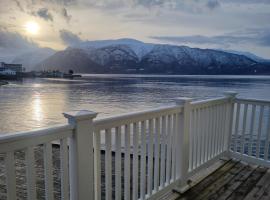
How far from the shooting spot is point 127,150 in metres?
1.83

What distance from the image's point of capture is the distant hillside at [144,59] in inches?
1802

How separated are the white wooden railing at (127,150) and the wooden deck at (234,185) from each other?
162mm

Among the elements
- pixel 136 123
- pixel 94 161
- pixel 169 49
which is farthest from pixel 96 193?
pixel 169 49

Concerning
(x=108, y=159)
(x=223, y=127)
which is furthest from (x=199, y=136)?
(x=108, y=159)

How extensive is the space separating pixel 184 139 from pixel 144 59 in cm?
6137

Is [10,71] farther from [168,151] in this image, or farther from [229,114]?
[168,151]

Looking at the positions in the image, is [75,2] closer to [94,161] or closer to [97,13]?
[97,13]

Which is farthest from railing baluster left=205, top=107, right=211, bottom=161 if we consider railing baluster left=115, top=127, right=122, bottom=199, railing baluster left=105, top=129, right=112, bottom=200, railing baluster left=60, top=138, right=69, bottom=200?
railing baluster left=60, top=138, right=69, bottom=200

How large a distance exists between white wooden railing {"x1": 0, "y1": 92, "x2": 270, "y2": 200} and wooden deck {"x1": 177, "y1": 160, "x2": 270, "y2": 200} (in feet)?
0.53

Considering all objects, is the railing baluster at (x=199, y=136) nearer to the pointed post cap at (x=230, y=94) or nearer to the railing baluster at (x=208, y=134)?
the railing baluster at (x=208, y=134)

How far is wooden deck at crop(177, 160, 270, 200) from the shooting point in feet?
8.16

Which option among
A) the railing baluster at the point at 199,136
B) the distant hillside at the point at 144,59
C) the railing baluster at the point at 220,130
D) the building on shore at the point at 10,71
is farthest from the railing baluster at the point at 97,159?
the building on shore at the point at 10,71

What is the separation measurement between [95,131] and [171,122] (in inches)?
42.4

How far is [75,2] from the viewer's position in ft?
34.4
